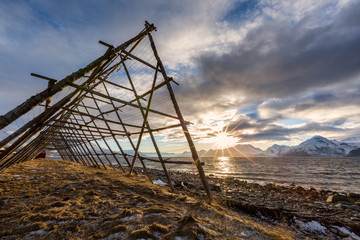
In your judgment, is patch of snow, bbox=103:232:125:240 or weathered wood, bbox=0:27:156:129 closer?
patch of snow, bbox=103:232:125:240

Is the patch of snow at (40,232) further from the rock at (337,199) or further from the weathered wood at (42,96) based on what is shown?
the rock at (337,199)

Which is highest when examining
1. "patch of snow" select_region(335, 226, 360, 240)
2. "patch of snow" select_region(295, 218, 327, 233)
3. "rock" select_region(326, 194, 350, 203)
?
"patch of snow" select_region(295, 218, 327, 233)

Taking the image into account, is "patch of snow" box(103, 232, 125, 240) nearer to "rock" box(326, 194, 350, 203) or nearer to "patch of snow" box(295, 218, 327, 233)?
"patch of snow" box(295, 218, 327, 233)

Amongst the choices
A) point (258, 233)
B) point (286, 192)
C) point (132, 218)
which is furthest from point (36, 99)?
point (286, 192)

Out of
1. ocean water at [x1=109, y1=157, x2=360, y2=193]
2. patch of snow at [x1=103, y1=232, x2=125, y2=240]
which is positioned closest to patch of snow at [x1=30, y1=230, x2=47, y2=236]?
patch of snow at [x1=103, y1=232, x2=125, y2=240]

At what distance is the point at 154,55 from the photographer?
6.39 meters

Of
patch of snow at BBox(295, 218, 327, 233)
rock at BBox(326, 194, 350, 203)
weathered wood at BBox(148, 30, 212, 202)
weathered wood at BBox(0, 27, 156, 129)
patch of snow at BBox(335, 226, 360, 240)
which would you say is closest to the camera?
weathered wood at BBox(0, 27, 156, 129)

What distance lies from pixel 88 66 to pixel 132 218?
465 cm

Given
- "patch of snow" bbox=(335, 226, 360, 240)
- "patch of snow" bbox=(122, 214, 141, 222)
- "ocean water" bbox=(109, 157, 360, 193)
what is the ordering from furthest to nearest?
"ocean water" bbox=(109, 157, 360, 193), "patch of snow" bbox=(335, 226, 360, 240), "patch of snow" bbox=(122, 214, 141, 222)

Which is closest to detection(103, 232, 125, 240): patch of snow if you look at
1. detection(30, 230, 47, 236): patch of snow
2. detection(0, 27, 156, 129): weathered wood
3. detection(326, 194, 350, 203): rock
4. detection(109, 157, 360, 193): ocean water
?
detection(30, 230, 47, 236): patch of snow

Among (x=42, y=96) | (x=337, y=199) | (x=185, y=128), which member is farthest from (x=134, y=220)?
(x=337, y=199)

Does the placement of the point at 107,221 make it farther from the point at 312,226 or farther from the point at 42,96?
the point at 312,226

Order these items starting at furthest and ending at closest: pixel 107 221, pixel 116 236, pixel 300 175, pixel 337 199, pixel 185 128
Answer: pixel 300 175 → pixel 337 199 → pixel 185 128 → pixel 107 221 → pixel 116 236

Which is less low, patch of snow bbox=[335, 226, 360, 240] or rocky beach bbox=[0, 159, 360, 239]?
rocky beach bbox=[0, 159, 360, 239]
